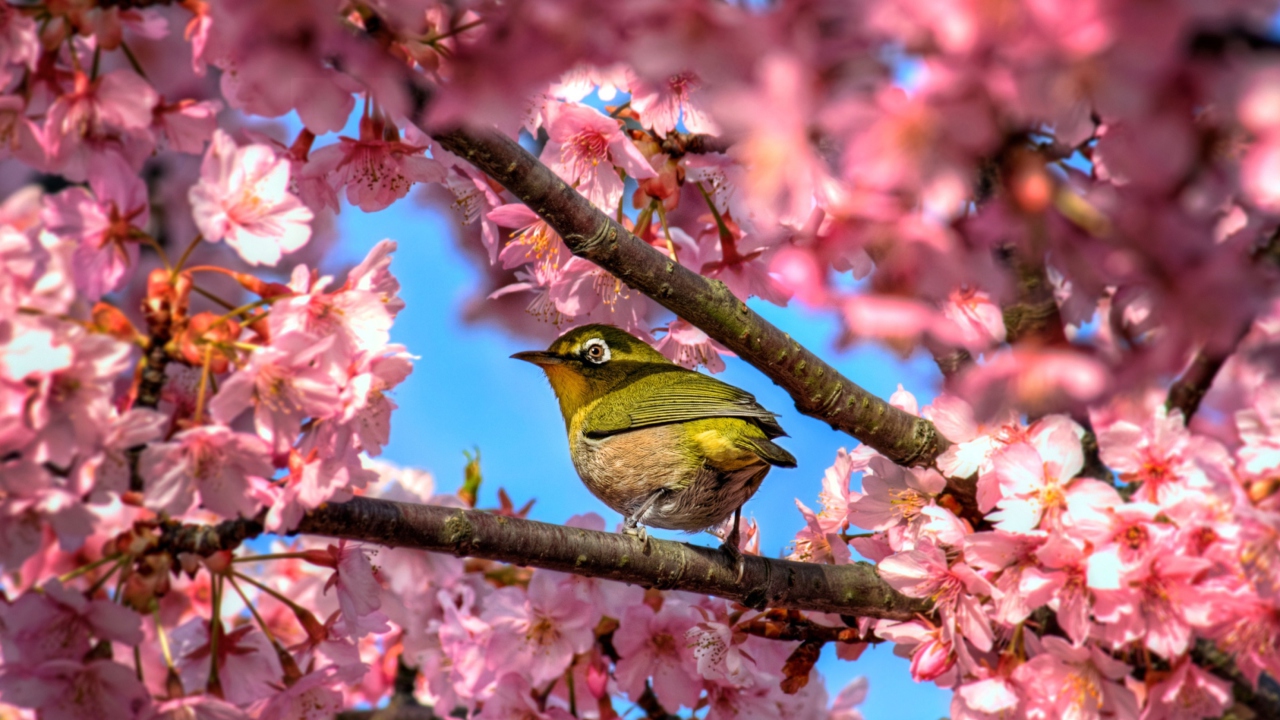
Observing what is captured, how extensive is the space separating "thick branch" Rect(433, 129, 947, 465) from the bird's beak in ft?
6.93

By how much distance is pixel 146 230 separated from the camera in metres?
2.70

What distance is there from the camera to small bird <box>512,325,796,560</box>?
491 cm

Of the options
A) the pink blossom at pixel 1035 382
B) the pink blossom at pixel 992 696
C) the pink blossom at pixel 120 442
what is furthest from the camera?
the pink blossom at pixel 992 696

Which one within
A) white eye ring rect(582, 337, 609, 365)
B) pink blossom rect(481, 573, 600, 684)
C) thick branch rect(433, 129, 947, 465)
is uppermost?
white eye ring rect(582, 337, 609, 365)

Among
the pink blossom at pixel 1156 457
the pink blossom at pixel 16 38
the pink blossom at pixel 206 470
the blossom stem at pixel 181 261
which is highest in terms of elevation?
the pink blossom at pixel 16 38

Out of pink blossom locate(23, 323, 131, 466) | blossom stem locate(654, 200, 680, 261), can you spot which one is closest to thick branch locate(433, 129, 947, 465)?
blossom stem locate(654, 200, 680, 261)

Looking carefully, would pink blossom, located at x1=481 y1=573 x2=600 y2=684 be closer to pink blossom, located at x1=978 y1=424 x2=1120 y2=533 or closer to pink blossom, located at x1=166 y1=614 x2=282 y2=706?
pink blossom, located at x1=166 y1=614 x2=282 y2=706

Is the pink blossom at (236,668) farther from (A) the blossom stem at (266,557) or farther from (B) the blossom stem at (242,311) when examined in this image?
(B) the blossom stem at (242,311)

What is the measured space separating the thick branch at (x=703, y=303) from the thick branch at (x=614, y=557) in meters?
0.53

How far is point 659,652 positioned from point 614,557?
0.94 metres

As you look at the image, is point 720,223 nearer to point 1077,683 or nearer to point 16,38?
point 1077,683

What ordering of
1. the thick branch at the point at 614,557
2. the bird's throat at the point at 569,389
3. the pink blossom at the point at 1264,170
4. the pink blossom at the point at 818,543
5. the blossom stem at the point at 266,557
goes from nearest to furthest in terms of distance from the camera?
the pink blossom at the point at 1264,170 < the blossom stem at the point at 266,557 < the thick branch at the point at 614,557 < the pink blossom at the point at 818,543 < the bird's throat at the point at 569,389

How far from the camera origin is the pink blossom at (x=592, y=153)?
3752mm

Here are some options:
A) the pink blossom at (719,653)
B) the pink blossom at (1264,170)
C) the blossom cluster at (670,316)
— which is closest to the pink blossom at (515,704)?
the blossom cluster at (670,316)
